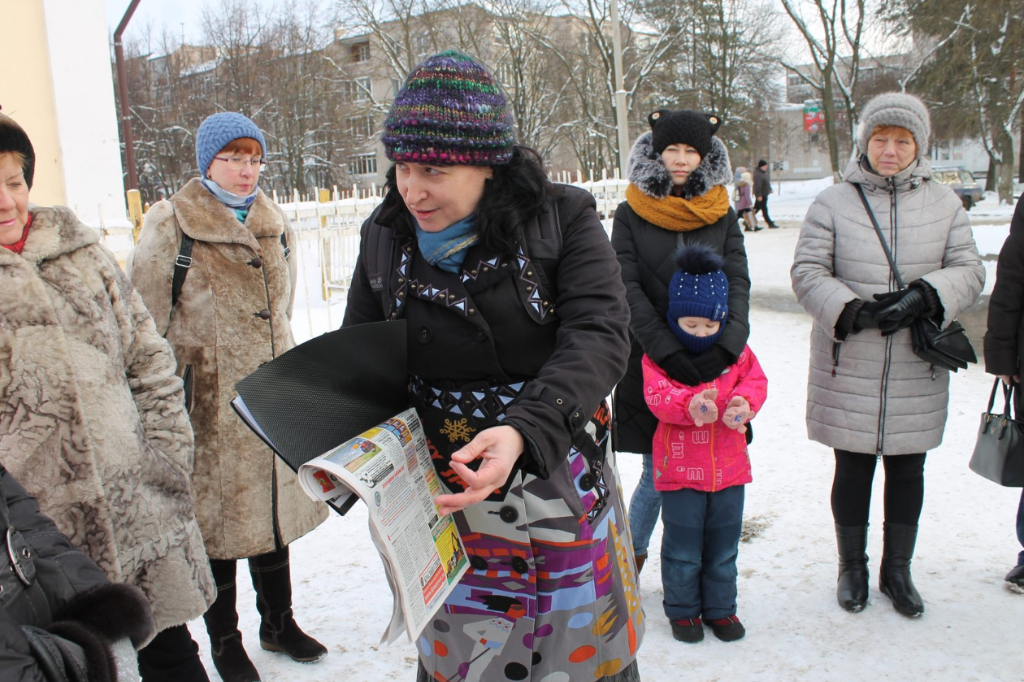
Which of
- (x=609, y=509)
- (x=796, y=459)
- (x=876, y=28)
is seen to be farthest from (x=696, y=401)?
(x=876, y=28)

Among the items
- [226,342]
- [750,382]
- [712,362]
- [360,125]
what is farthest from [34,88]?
[360,125]

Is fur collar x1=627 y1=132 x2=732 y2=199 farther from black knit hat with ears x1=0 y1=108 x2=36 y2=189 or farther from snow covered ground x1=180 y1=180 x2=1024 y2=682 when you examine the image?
black knit hat with ears x1=0 y1=108 x2=36 y2=189

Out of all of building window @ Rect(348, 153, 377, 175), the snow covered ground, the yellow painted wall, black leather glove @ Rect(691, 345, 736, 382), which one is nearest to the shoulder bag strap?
black leather glove @ Rect(691, 345, 736, 382)

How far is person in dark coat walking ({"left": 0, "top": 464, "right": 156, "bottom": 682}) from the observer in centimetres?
125

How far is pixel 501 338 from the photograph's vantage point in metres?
1.78

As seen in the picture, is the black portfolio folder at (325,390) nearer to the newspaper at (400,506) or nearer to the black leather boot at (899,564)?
the newspaper at (400,506)

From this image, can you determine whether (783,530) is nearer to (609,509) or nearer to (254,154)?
(609,509)

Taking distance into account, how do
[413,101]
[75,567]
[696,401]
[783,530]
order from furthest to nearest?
1. [783,530]
2. [696,401]
3. [413,101]
4. [75,567]

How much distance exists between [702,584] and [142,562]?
195 centimetres

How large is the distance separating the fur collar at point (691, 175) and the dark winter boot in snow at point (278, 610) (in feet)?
6.60

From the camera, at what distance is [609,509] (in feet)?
6.33

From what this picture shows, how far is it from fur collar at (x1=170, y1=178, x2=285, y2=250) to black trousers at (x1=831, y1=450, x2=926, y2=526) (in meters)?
2.42

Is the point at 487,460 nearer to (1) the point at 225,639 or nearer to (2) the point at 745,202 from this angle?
(1) the point at 225,639

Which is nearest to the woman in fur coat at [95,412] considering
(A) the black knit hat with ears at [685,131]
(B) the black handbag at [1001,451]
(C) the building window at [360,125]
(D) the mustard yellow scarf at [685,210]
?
(D) the mustard yellow scarf at [685,210]
